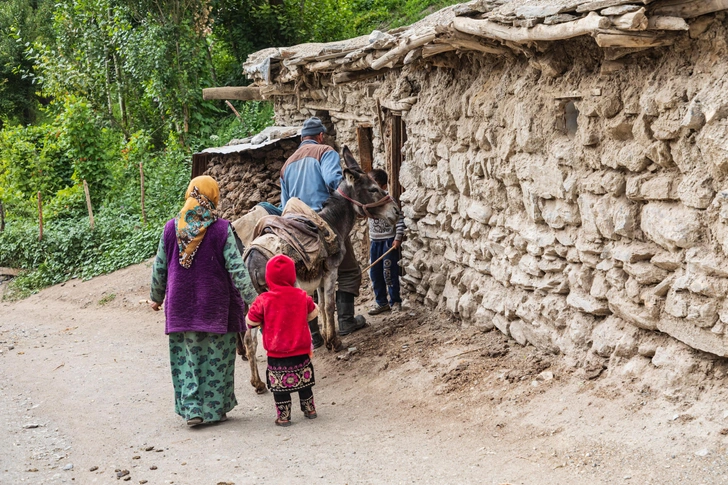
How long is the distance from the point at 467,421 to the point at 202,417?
180cm

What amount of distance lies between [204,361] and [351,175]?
2.43m

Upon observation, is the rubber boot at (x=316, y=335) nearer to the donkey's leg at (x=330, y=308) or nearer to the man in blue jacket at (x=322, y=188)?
the man in blue jacket at (x=322, y=188)

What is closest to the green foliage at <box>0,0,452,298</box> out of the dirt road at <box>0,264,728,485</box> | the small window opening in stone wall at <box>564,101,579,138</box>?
the dirt road at <box>0,264,728,485</box>

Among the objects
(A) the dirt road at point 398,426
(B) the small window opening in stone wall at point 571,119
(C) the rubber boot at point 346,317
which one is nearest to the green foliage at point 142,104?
(C) the rubber boot at point 346,317

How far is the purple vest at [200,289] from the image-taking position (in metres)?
5.44

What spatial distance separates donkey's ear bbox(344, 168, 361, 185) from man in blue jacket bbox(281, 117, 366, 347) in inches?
5.8

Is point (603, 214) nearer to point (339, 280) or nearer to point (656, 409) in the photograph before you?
point (656, 409)

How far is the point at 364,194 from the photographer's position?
734 cm

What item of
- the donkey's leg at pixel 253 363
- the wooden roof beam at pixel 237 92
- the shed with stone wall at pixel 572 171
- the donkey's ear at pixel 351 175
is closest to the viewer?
the shed with stone wall at pixel 572 171

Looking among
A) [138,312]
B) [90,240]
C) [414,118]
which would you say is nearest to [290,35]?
[90,240]

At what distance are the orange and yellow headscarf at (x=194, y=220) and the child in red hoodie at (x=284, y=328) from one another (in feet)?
1.69

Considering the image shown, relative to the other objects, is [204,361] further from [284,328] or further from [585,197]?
[585,197]

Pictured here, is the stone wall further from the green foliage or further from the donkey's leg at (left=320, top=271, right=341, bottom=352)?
the donkey's leg at (left=320, top=271, right=341, bottom=352)

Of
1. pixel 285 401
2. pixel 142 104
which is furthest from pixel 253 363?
pixel 142 104
